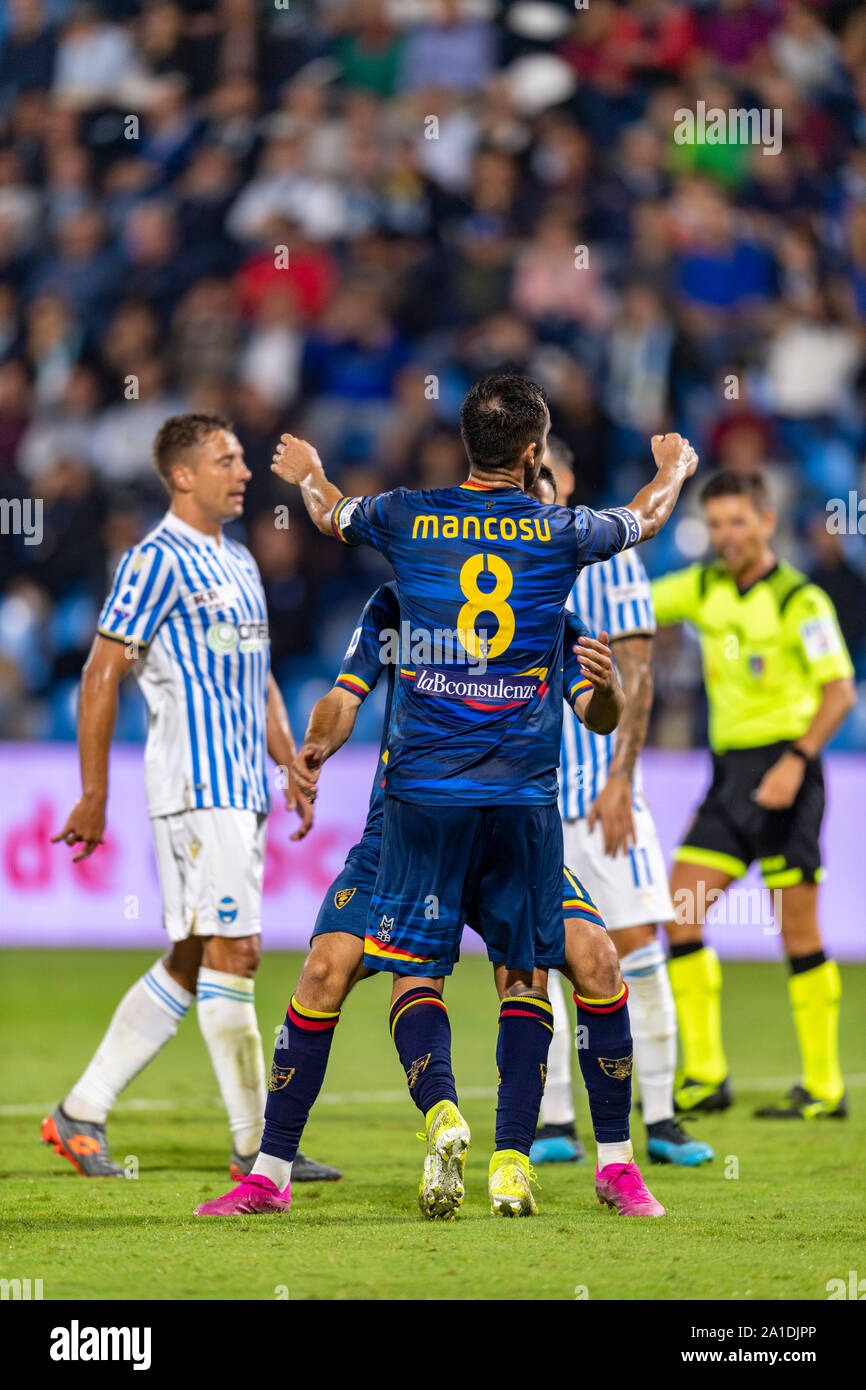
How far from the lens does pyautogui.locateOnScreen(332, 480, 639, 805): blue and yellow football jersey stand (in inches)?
171

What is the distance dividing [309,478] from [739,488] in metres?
2.92

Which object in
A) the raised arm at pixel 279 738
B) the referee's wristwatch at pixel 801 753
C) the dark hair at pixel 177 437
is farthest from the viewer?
the referee's wristwatch at pixel 801 753

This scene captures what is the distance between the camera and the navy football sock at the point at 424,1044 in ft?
14.1

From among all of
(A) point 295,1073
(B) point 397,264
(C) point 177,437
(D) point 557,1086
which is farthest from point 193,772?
(B) point 397,264

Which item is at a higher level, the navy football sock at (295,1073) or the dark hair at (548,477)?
the dark hair at (548,477)

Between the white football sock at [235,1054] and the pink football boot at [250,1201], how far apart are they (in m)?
0.82

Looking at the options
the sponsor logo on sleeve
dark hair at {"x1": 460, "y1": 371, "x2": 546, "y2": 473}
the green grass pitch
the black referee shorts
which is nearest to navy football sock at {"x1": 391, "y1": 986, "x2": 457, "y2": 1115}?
the green grass pitch

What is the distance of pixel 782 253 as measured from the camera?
1440 centimetres

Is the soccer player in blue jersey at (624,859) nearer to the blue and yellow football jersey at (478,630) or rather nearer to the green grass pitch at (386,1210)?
the green grass pitch at (386,1210)

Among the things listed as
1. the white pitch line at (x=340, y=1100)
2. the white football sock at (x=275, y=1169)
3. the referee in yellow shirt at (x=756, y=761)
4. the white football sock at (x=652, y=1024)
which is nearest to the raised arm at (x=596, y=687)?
the white football sock at (x=275, y=1169)

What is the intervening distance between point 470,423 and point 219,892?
67.9 inches

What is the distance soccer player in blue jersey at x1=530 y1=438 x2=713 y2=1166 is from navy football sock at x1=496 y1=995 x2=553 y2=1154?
1.44m

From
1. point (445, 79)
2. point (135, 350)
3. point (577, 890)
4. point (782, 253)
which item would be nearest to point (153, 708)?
point (577, 890)
